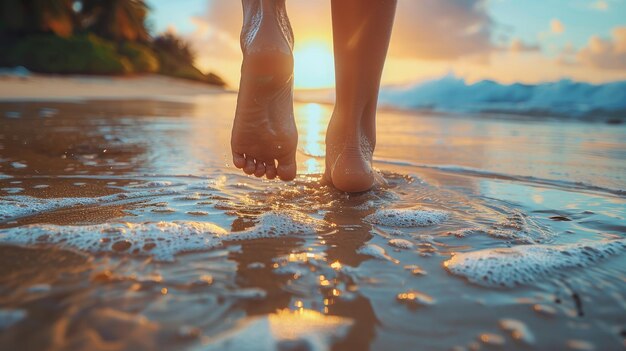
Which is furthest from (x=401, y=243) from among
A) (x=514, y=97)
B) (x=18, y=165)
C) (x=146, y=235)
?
(x=514, y=97)

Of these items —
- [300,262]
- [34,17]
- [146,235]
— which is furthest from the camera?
[34,17]

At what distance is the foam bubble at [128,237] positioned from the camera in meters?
0.91

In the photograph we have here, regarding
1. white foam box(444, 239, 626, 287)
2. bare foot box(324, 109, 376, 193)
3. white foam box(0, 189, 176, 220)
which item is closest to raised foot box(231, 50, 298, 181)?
bare foot box(324, 109, 376, 193)

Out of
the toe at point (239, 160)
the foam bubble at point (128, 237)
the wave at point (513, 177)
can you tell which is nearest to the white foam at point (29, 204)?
the foam bubble at point (128, 237)

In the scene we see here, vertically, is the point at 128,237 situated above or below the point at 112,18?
below

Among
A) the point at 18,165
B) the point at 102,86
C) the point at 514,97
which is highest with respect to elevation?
the point at 514,97

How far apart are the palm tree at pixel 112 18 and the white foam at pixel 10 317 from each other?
1981 cm

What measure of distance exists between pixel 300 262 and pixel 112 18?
19.9 meters

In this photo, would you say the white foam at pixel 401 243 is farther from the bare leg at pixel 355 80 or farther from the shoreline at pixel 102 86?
the shoreline at pixel 102 86

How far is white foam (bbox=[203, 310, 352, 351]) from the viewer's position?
613 mm

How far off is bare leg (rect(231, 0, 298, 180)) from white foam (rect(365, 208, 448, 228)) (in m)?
0.39

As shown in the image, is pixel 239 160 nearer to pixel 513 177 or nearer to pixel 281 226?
pixel 281 226

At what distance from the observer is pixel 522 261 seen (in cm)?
92

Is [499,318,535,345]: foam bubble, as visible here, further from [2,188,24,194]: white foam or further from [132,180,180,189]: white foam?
[2,188,24,194]: white foam
